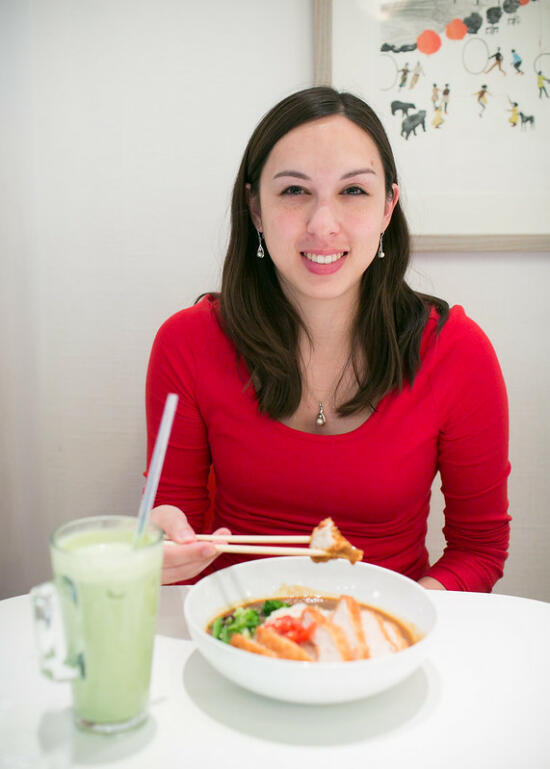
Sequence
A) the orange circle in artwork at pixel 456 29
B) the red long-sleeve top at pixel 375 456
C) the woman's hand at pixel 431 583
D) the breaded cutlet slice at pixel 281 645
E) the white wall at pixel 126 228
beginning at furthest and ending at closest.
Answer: the white wall at pixel 126 228
the orange circle in artwork at pixel 456 29
the red long-sleeve top at pixel 375 456
the woman's hand at pixel 431 583
the breaded cutlet slice at pixel 281 645

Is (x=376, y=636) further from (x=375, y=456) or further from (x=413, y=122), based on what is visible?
(x=413, y=122)

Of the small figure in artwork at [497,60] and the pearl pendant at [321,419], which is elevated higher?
the small figure in artwork at [497,60]

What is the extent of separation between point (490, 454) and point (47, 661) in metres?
0.99

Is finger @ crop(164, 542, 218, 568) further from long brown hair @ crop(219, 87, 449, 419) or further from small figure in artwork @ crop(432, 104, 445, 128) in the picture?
small figure in artwork @ crop(432, 104, 445, 128)

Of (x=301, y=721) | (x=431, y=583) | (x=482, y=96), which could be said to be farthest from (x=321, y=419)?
(x=482, y=96)

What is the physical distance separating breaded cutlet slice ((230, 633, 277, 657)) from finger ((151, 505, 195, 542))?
0.59 feet

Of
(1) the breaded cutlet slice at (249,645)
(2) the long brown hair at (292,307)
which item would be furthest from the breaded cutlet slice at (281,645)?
(2) the long brown hair at (292,307)

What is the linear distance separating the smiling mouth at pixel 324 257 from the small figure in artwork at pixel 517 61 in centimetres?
84

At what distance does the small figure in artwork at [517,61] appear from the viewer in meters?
1.74

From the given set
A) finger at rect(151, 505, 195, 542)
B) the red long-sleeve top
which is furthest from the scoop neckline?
finger at rect(151, 505, 195, 542)

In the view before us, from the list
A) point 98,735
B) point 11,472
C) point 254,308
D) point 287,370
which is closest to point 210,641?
point 98,735

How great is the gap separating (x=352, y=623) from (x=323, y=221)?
29.6 inches

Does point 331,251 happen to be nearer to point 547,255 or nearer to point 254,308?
point 254,308

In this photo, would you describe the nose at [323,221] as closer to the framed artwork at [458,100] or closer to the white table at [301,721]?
the framed artwork at [458,100]
